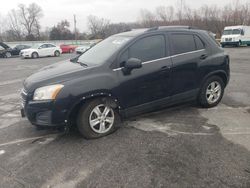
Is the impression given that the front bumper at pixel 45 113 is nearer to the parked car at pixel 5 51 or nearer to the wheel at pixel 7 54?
the parked car at pixel 5 51

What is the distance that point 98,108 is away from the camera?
14.8ft

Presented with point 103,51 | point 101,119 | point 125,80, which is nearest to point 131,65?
point 125,80

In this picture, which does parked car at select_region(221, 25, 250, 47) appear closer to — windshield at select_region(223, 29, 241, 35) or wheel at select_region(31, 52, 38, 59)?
windshield at select_region(223, 29, 241, 35)

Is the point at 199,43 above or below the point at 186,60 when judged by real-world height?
above

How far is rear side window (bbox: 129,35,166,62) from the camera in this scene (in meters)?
4.87

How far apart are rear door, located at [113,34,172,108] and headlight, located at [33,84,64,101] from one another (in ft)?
3.22

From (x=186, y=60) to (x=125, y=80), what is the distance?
1.45 m

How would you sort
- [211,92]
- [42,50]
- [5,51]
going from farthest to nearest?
1. [5,51]
2. [42,50]
3. [211,92]

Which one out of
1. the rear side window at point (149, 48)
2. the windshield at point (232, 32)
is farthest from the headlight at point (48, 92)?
the windshield at point (232, 32)

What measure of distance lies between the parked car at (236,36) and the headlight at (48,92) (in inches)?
1169

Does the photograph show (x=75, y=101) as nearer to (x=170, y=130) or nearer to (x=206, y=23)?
(x=170, y=130)

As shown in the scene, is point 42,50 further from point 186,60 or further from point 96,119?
point 96,119

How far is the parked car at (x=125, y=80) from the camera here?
424cm

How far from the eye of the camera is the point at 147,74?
484 centimetres
